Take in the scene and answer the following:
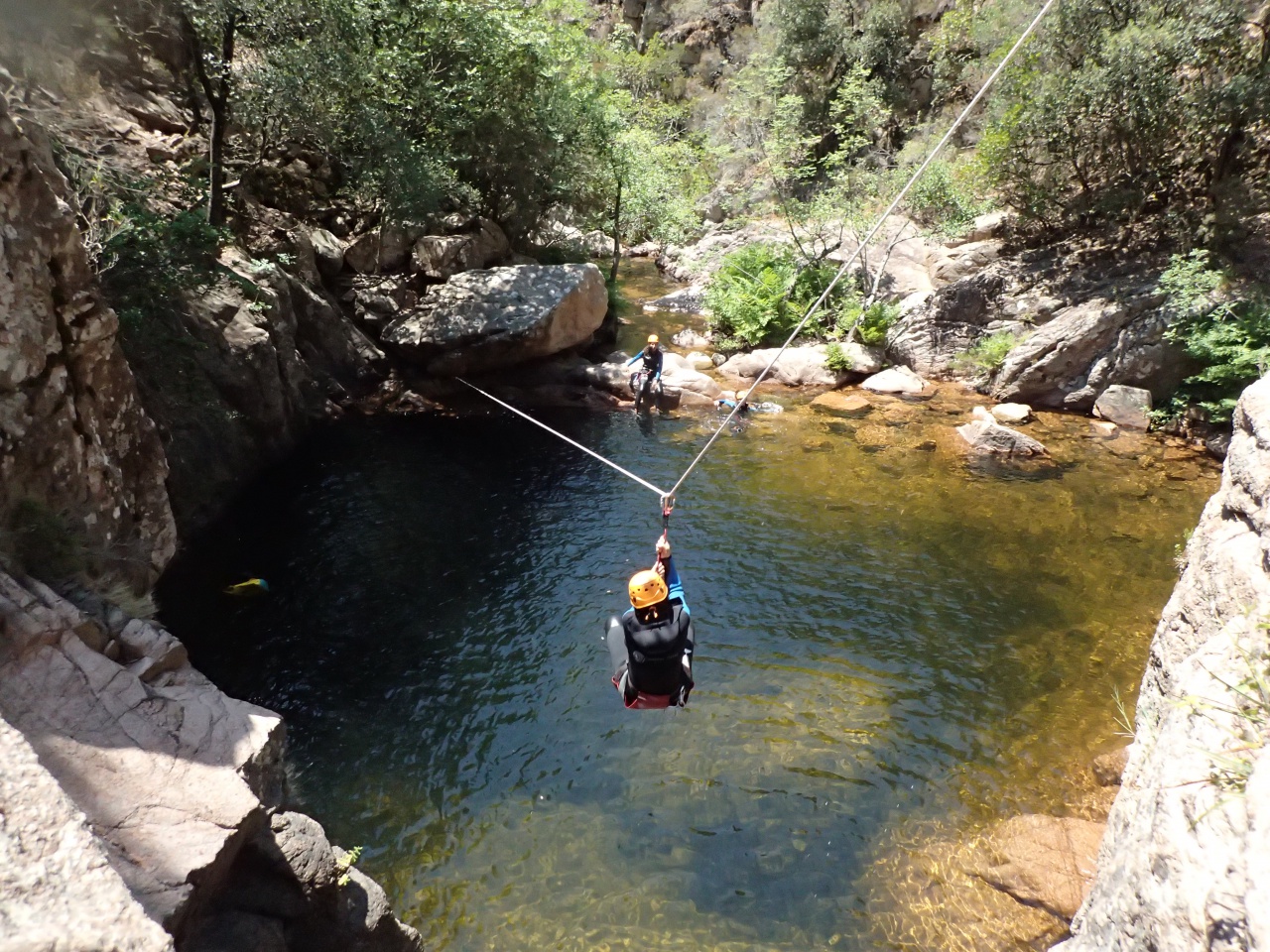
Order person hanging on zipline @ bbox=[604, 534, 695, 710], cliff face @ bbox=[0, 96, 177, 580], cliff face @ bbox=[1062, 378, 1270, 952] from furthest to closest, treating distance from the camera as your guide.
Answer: cliff face @ bbox=[0, 96, 177, 580]
person hanging on zipline @ bbox=[604, 534, 695, 710]
cliff face @ bbox=[1062, 378, 1270, 952]

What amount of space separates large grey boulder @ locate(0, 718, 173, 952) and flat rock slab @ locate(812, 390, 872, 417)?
58.1 ft

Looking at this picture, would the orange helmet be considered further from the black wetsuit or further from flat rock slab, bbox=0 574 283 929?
flat rock slab, bbox=0 574 283 929

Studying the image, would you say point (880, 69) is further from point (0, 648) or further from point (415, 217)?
point (0, 648)

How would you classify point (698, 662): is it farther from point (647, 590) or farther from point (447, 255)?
point (447, 255)

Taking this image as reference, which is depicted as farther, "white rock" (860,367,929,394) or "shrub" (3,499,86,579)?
"white rock" (860,367,929,394)

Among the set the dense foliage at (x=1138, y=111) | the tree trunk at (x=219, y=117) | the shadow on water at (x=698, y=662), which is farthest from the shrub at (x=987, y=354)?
the tree trunk at (x=219, y=117)

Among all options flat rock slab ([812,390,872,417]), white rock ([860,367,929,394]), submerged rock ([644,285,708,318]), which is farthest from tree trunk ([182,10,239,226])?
white rock ([860,367,929,394])

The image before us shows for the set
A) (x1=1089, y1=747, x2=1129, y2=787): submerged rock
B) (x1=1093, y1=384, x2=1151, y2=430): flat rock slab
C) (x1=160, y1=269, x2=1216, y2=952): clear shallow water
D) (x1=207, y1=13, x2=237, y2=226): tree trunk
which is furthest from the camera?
(x1=1093, y1=384, x2=1151, y2=430): flat rock slab

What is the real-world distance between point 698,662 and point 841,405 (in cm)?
1167

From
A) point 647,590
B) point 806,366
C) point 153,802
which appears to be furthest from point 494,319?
point 153,802

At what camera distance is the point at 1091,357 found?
1883cm

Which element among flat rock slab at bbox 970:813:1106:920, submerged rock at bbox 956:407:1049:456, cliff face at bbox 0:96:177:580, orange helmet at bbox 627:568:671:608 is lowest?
flat rock slab at bbox 970:813:1106:920

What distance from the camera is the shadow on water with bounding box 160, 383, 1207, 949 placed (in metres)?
7.34

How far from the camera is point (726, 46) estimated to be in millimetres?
50562
